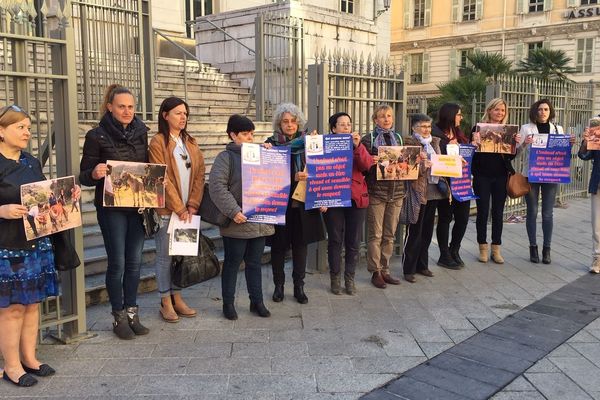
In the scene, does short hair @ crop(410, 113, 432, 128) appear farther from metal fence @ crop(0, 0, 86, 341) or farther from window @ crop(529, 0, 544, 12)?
window @ crop(529, 0, 544, 12)

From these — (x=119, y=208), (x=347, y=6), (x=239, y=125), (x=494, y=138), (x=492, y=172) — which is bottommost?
(x=119, y=208)

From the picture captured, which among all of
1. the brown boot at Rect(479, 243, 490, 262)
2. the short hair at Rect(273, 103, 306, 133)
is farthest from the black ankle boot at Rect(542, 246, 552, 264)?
the short hair at Rect(273, 103, 306, 133)

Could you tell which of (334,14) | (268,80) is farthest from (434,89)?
(268,80)

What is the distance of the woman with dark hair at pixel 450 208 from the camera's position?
6.26 meters

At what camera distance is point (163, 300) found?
4.88m

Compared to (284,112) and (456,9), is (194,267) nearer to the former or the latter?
(284,112)

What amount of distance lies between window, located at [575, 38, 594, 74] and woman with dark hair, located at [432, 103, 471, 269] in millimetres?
30675

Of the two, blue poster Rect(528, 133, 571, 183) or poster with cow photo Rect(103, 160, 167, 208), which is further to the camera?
blue poster Rect(528, 133, 571, 183)

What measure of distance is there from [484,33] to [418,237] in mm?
34907

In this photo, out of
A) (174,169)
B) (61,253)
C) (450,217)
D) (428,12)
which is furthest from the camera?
(428,12)

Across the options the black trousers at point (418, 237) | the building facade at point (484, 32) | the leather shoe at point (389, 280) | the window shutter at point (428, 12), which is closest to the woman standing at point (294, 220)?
the leather shoe at point (389, 280)

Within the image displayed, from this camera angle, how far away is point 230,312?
4.93 metres

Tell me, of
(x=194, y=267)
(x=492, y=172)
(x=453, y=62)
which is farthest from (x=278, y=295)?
(x=453, y=62)

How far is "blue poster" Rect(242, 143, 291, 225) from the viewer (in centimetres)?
464
